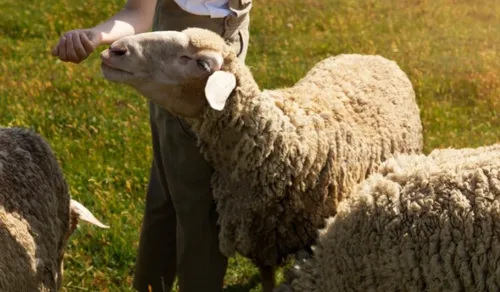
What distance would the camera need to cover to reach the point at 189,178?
4762 millimetres

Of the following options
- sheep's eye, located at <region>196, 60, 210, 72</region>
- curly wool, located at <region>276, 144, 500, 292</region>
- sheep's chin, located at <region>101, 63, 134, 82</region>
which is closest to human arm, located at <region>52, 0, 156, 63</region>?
sheep's chin, located at <region>101, 63, 134, 82</region>

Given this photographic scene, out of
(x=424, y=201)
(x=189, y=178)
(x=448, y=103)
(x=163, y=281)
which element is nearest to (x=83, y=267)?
(x=163, y=281)

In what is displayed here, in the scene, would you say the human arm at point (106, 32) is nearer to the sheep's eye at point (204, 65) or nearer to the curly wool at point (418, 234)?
the sheep's eye at point (204, 65)

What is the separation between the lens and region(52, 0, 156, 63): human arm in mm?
4039

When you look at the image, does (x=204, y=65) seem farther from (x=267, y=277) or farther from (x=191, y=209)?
(x=267, y=277)

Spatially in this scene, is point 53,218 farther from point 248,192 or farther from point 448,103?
point 448,103

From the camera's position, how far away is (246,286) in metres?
5.74

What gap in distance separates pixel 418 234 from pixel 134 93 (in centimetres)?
515

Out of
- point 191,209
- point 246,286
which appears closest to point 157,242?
point 191,209

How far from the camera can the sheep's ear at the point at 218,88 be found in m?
4.22

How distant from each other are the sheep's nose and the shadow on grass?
1945mm

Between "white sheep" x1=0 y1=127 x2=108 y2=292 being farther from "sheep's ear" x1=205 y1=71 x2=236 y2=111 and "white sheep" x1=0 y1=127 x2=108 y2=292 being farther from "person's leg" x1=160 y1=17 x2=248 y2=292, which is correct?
"sheep's ear" x1=205 y1=71 x2=236 y2=111

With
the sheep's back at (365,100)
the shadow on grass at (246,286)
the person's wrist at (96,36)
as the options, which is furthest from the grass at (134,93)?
the person's wrist at (96,36)

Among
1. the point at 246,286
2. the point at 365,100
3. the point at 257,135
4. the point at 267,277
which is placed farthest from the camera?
the point at 246,286
